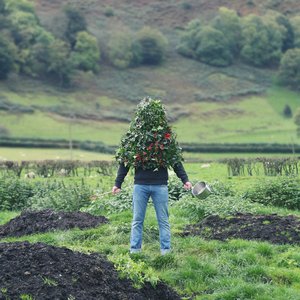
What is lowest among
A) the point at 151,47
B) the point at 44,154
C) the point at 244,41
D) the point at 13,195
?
the point at 13,195

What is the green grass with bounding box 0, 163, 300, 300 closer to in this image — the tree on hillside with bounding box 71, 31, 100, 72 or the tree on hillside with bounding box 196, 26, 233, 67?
the tree on hillside with bounding box 71, 31, 100, 72

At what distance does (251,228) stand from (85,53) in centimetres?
13493

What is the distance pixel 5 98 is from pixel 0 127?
59.3 feet

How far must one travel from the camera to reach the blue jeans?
46.6ft

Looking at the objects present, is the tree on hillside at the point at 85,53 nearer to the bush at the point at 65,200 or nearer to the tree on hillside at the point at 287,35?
the tree on hillside at the point at 287,35

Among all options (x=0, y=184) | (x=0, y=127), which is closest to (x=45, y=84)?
(x=0, y=127)

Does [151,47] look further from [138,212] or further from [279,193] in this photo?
[138,212]

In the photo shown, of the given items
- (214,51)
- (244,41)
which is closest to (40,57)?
(214,51)

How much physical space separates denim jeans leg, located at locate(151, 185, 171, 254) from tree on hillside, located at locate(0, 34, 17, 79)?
120455mm

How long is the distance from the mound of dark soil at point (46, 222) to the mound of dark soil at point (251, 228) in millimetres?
2633

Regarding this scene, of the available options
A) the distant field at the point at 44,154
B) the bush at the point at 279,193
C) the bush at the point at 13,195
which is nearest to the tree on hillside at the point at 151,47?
the distant field at the point at 44,154

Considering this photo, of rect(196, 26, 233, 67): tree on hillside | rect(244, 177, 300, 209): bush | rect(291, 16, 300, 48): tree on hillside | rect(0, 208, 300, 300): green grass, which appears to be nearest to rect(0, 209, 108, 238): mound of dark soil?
rect(0, 208, 300, 300): green grass

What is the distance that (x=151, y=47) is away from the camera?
153375 millimetres

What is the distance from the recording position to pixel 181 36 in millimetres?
169125
